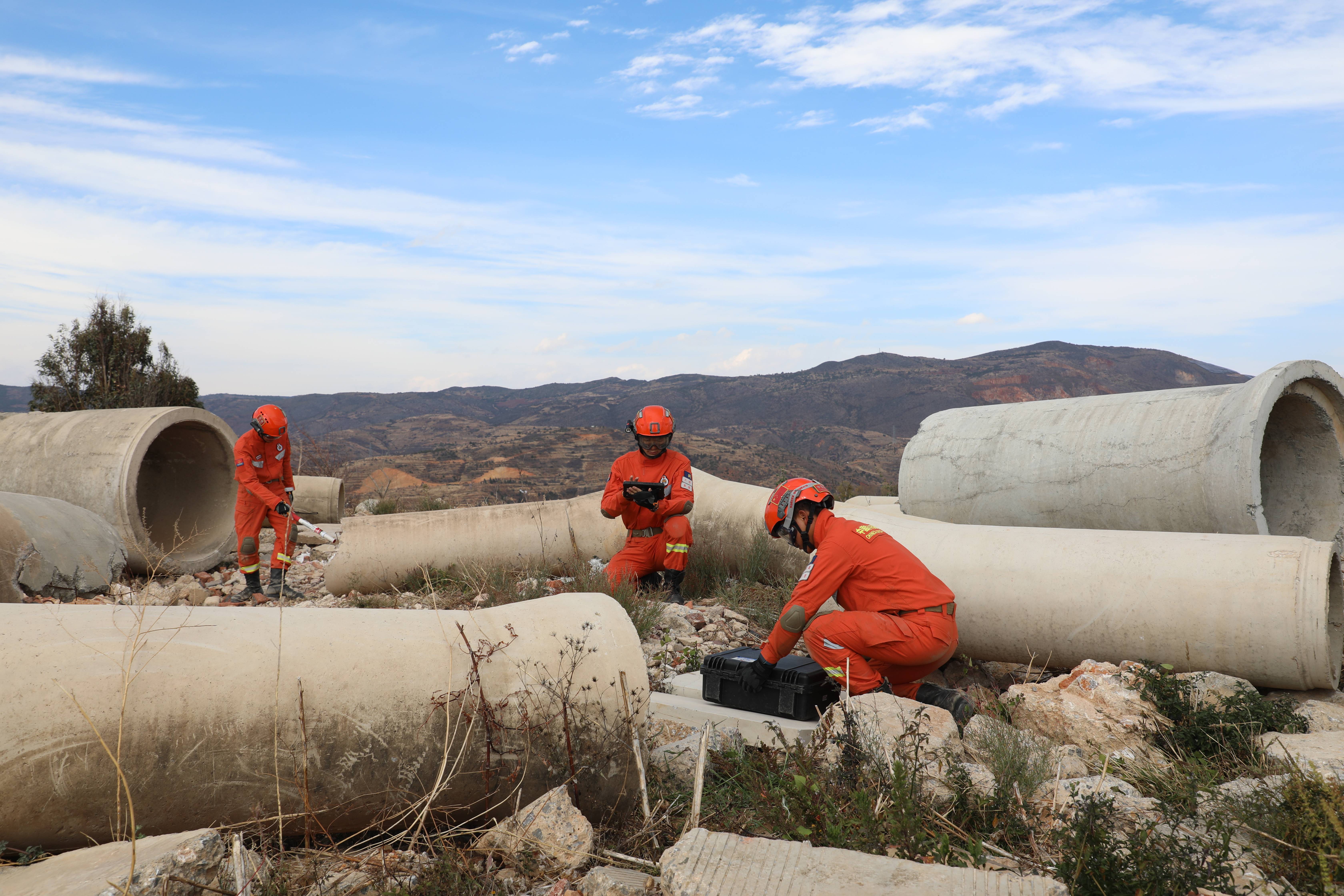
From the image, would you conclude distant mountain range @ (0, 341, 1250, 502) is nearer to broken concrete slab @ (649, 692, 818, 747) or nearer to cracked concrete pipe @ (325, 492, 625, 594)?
cracked concrete pipe @ (325, 492, 625, 594)

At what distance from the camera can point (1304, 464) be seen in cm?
694

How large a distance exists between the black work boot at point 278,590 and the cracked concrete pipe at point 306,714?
5.23 m

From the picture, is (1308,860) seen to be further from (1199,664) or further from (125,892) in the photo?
(125,892)

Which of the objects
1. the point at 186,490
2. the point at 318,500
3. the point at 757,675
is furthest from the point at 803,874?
the point at 318,500

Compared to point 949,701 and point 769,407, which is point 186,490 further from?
point 769,407

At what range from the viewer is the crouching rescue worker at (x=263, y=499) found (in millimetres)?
7898

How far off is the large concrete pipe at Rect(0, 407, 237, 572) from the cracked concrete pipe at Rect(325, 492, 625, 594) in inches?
62.7

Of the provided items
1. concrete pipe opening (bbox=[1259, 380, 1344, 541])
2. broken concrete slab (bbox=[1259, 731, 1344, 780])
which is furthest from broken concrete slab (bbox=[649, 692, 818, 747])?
concrete pipe opening (bbox=[1259, 380, 1344, 541])

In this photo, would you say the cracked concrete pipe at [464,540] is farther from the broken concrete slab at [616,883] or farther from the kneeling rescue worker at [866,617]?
the broken concrete slab at [616,883]

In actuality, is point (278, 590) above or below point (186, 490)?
below

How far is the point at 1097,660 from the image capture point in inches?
198

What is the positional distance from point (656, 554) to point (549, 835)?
4695 millimetres

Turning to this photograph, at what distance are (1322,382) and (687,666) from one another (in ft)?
17.0

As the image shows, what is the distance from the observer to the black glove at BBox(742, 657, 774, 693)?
4.51 metres
